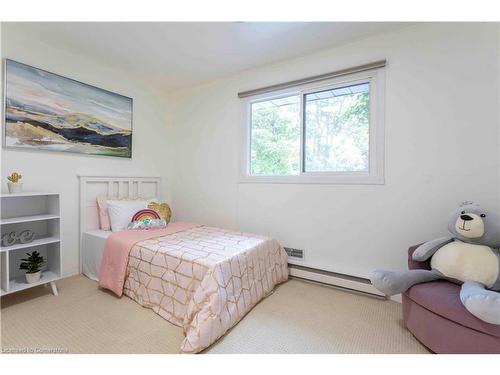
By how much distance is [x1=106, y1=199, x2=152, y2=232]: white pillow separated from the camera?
2.41 metres

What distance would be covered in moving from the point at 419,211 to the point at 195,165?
2.47 metres

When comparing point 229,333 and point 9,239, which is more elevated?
point 9,239

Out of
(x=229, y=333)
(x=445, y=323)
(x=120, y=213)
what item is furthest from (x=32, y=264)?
(x=445, y=323)

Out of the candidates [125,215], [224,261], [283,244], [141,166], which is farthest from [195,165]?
[224,261]

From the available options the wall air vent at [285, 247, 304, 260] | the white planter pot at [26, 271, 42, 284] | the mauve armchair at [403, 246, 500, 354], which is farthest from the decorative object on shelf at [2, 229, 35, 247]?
the mauve armchair at [403, 246, 500, 354]

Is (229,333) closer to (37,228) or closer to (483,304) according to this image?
(483,304)

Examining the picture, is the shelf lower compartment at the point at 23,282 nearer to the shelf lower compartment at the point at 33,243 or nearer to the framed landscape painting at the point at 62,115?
the shelf lower compartment at the point at 33,243

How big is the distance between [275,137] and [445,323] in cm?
205

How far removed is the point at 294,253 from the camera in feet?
7.89

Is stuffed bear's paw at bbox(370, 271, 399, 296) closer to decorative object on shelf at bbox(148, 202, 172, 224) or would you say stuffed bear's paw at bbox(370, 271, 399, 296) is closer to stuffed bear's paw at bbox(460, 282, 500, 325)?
stuffed bear's paw at bbox(460, 282, 500, 325)

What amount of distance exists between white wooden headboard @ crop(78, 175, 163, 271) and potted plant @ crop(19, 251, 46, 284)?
0.53 metres

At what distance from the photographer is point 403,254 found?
194cm
